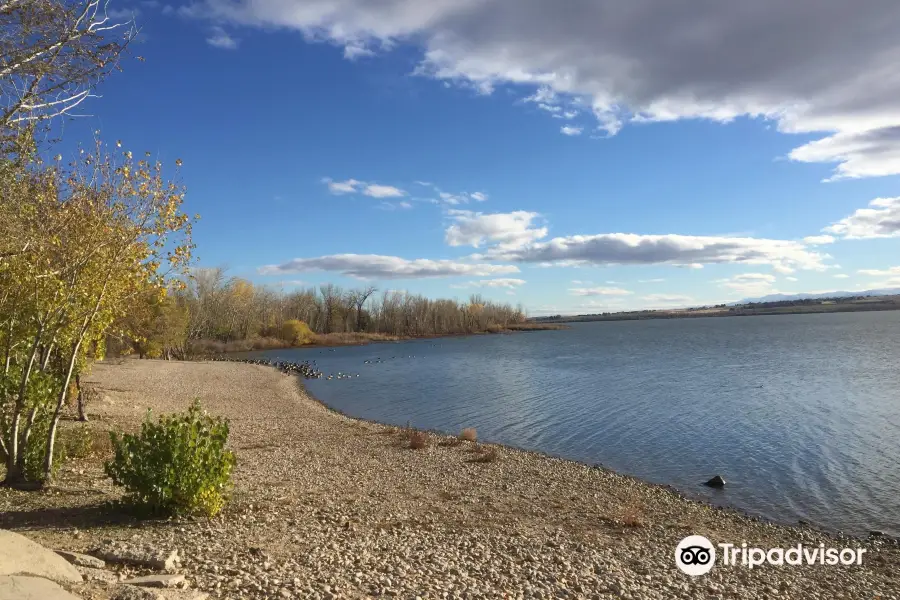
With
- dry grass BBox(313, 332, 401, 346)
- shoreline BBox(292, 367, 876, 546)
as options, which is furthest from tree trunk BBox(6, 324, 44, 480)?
dry grass BBox(313, 332, 401, 346)

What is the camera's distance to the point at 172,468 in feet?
29.7

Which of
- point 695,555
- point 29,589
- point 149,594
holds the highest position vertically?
point 29,589

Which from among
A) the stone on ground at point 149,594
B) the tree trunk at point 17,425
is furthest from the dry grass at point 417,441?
the stone on ground at point 149,594

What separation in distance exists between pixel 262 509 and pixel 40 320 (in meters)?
5.41

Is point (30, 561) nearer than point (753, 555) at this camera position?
Yes

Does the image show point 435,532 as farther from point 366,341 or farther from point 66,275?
point 366,341

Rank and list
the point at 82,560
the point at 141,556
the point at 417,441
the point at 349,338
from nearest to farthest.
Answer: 1. the point at 82,560
2. the point at 141,556
3. the point at 417,441
4. the point at 349,338

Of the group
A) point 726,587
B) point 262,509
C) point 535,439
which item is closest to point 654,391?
point 535,439

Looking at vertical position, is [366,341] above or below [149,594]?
below

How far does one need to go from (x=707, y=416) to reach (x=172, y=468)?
2715 centimetres

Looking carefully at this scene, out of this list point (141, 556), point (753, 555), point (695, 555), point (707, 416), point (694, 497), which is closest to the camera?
point (141, 556)

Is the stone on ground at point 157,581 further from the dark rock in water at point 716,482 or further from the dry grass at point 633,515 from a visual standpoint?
the dark rock in water at point 716,482

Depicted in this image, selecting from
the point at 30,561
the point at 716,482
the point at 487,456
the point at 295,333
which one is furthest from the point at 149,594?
the point at 295,333

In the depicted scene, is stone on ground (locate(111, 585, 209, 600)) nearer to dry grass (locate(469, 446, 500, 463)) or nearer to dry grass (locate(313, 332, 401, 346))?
dry grass (locate(469, 446, 500, 463))
